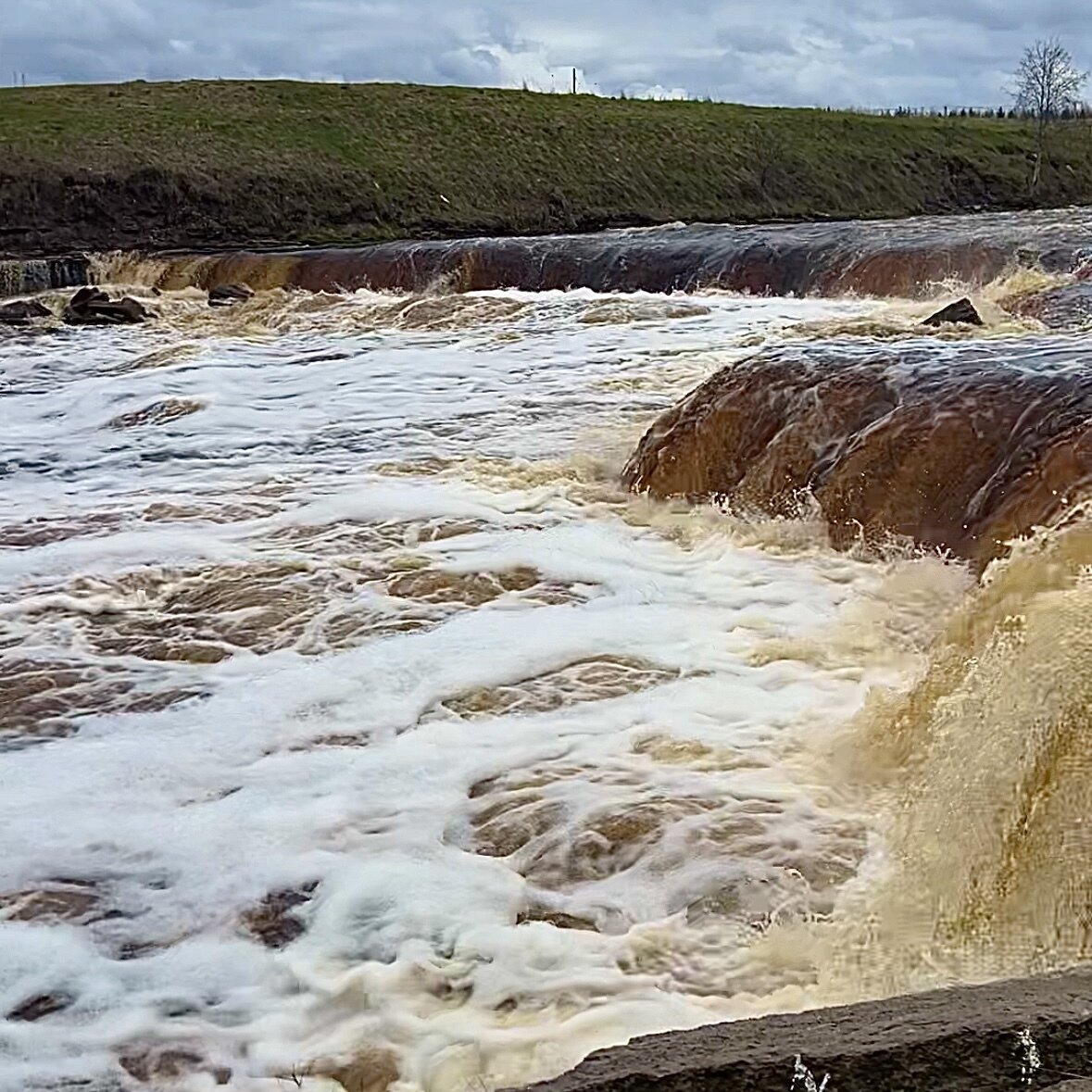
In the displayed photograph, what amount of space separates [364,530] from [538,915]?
14.7 ft

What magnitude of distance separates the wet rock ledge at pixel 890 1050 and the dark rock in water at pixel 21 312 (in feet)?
68.6

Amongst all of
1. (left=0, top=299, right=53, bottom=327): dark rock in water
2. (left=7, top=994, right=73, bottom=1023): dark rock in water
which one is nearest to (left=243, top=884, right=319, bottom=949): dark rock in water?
(left=7, top=994, right=73, bottom=1023): dark rock in water

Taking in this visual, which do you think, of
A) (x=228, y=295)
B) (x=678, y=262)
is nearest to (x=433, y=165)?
(x=228, y=295)

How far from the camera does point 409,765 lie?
496 cm

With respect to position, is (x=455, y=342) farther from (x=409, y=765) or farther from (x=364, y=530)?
(x=409, y=765)

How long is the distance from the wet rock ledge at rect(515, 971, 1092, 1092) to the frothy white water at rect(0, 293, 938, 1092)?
977 mm

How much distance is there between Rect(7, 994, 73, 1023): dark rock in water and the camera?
352cm

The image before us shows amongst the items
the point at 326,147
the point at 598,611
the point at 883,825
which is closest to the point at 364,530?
the point at 598,611

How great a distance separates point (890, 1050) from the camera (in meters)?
2.15

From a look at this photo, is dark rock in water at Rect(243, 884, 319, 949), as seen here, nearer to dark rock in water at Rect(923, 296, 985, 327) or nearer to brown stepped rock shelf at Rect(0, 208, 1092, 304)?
dark rock in water at Rect(923, 296, 985, 327)

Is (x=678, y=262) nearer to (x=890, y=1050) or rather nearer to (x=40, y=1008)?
(x=40, y=1008)

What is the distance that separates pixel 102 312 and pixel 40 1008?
19.2 meters

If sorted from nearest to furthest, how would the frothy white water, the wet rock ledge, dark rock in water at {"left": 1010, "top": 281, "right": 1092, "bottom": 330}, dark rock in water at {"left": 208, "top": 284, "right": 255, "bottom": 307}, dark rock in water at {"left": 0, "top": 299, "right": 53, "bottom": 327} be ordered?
the wet rock ledge
the frothy white water
dark rock in water at {"left": 1010, "top": 281, "right": 1092, "bottom": 330}
dark rock in water at {"left": 0, "top": 299, "right": 53, "bottom": 327}
dark rock in water at {"left": 208, "top": 284, "right": 255, "bottom": 307}

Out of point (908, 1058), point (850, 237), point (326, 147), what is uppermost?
point (326, 147)
